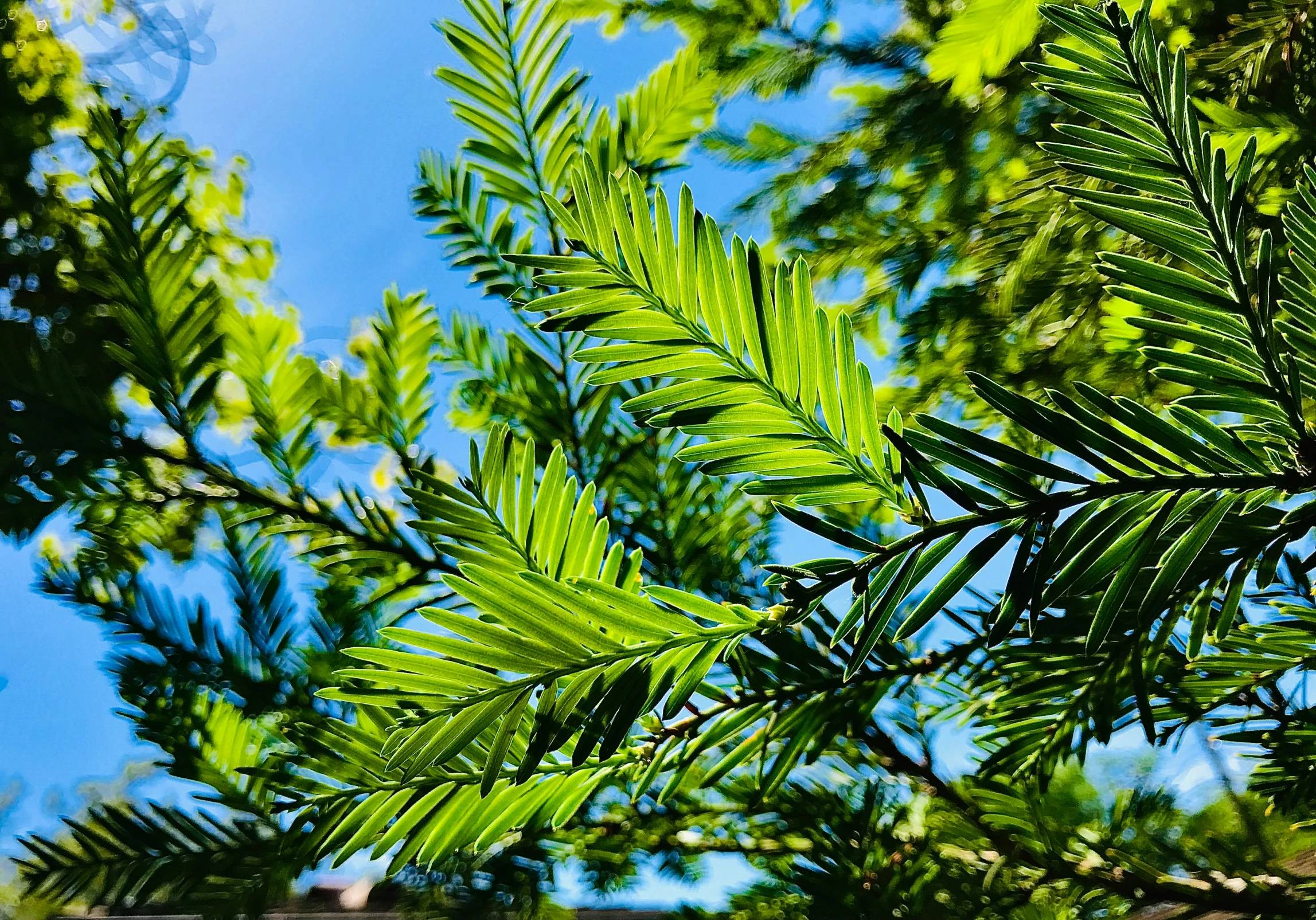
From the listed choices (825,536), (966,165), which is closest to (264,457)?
(825,536)

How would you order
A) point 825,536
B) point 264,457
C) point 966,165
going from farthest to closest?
point 966,165
point 264,457
point 825,536

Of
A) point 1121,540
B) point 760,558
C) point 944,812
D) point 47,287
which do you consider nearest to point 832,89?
point 760,558

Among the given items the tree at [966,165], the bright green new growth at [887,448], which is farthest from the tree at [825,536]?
the tree at [966,165]

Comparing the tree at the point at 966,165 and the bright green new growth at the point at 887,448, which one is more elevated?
the tree at the point at 966,165

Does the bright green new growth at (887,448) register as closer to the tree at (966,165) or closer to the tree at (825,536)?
the tree at (825,536)

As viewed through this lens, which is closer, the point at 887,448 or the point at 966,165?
the point at 887,448

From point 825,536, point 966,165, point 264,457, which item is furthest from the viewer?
point 966,165

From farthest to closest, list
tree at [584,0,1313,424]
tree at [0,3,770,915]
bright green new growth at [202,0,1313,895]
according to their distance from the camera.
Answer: tree at [584,0,1313,424]
tree at [0,3,770,915]
bright green new growth at [202,0,1313,895]

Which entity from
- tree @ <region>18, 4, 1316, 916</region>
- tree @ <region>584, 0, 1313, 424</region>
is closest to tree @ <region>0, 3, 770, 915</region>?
tree @ <region>18, 4, 1316, 916</region>

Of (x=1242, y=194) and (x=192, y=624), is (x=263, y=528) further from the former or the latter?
(x=1242, y=194)

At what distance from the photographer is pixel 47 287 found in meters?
3.38

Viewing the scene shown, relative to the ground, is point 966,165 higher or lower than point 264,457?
higher

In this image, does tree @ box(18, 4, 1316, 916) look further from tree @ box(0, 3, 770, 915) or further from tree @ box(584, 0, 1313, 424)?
tree @ box(584, 0, 1313, 424)

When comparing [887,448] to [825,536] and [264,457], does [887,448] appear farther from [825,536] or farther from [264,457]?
[264,457]
